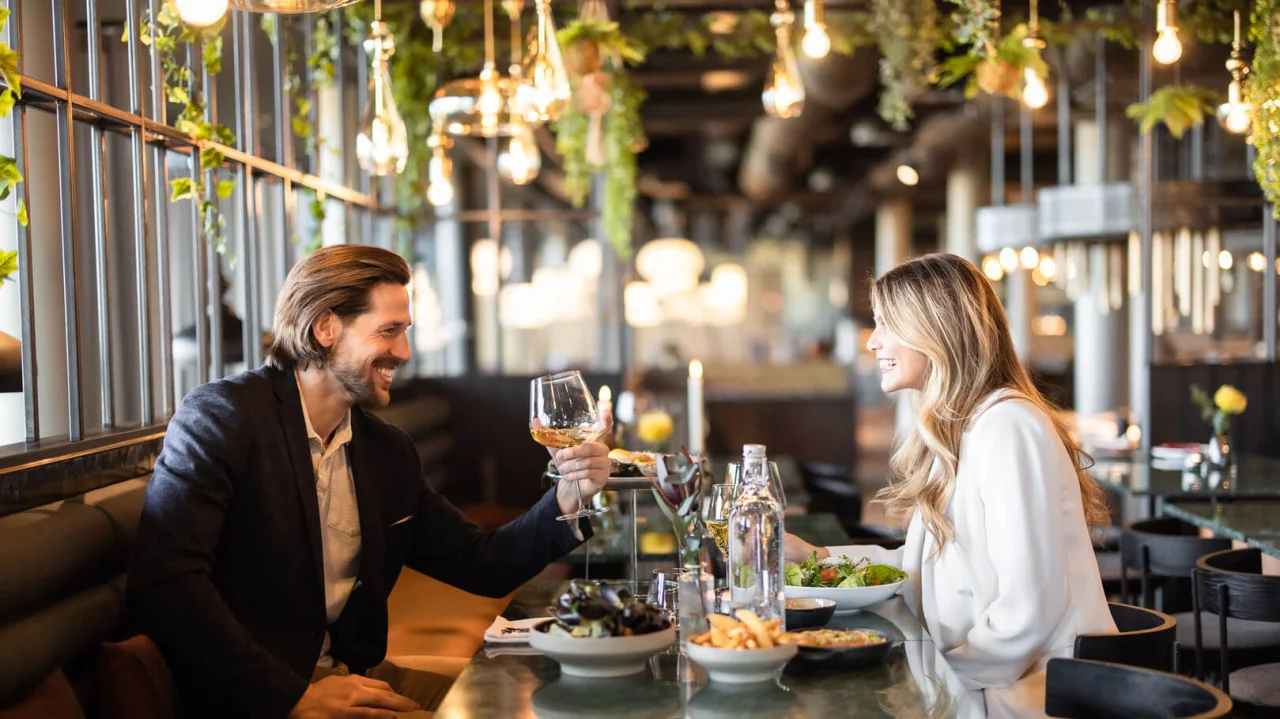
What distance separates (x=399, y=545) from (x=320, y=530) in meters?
0.34

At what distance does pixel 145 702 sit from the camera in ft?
7.42

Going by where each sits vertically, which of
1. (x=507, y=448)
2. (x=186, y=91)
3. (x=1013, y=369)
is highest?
(x=186, y=91)

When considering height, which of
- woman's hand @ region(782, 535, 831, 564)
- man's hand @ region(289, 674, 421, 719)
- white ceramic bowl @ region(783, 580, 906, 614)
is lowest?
man's hand @ region(289, 674, 421, 719)

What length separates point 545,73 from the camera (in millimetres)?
3385

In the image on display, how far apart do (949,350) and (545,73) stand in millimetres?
1449

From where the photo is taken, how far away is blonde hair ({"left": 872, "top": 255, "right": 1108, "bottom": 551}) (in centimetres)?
252

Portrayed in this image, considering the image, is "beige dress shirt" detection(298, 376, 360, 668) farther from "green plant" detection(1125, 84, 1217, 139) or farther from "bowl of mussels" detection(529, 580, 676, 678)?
"green plant" detection(1125, 84, 1217, 139)

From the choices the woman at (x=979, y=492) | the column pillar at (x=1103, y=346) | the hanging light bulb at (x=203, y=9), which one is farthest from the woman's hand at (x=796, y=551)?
the column pillar at (x=1103, y=346)

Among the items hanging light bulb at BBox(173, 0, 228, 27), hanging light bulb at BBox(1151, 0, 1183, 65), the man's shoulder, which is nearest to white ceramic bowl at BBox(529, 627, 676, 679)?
the man's shoulder

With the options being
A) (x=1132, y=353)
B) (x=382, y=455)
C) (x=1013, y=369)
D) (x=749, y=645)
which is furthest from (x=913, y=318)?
(x=1132, y=353)

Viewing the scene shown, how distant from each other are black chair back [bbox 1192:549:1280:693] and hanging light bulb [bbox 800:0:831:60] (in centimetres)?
189

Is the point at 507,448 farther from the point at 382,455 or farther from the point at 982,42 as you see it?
the point at 382,455

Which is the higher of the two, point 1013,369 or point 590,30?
point 590,30

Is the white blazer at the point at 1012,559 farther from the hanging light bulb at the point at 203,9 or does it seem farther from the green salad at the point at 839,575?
the hanging light bulb at the point at 203,9
